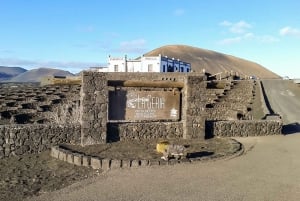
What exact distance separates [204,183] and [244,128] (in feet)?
25.1

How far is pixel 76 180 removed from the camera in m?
10.9

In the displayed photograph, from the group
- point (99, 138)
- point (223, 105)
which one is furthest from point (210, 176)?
point (223, 105)

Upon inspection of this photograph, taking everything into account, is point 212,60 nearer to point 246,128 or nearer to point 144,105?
point 246,128

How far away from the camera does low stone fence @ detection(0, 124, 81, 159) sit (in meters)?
14.2

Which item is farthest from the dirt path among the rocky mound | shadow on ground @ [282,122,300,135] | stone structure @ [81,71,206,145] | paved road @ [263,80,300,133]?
the rocky mound

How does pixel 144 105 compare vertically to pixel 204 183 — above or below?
above

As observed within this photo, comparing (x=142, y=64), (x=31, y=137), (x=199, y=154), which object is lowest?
(x=199, y=154)

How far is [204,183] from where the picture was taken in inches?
406

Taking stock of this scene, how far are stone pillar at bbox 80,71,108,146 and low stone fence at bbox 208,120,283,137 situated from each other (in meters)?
4.53

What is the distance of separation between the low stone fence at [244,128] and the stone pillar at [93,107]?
453 centimetres

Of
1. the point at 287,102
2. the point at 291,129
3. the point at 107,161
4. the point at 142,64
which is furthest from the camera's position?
the point at 142,64

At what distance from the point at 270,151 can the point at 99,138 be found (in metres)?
5.94

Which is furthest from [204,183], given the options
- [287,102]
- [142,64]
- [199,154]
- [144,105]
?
[142,64]

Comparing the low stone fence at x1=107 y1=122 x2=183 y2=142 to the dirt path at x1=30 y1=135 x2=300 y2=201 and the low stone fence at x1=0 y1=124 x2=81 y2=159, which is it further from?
the dirt path at x1=30 y1=135 x2=300 y2=201
